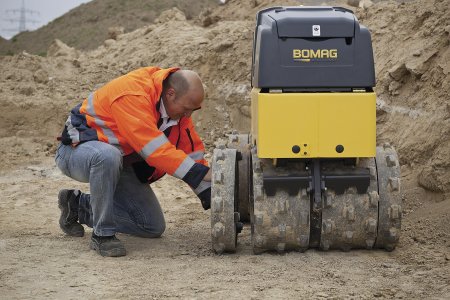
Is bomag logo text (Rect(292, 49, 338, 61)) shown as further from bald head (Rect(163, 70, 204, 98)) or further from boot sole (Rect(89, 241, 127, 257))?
boot sole (Rect(89, 241, 127, 257))

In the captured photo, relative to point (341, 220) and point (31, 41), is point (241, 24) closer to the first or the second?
point (341, 220)

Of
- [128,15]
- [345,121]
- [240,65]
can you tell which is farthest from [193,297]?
[128,15]

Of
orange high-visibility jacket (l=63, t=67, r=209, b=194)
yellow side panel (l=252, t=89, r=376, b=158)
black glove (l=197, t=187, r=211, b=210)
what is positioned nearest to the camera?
yellow side panel (l=252, t=89, r=376, b=158)

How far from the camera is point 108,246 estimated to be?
5074 millimetres

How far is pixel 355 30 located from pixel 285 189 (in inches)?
42.2

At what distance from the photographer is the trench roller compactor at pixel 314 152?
14.7 ft

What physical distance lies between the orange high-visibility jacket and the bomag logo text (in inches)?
36.7

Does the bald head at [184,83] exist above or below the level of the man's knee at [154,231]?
above

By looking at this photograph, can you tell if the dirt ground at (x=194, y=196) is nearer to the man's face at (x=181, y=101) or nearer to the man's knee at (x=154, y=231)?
the man's knee at (x=154, y=231)

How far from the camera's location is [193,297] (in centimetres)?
400

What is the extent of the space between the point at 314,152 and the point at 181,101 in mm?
1025

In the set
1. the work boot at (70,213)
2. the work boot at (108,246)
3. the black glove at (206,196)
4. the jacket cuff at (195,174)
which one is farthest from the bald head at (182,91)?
the work boot at (70,213)

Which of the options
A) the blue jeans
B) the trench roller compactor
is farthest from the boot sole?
the trench roller compactor

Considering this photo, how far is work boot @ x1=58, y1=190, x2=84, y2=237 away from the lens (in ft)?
18.8
